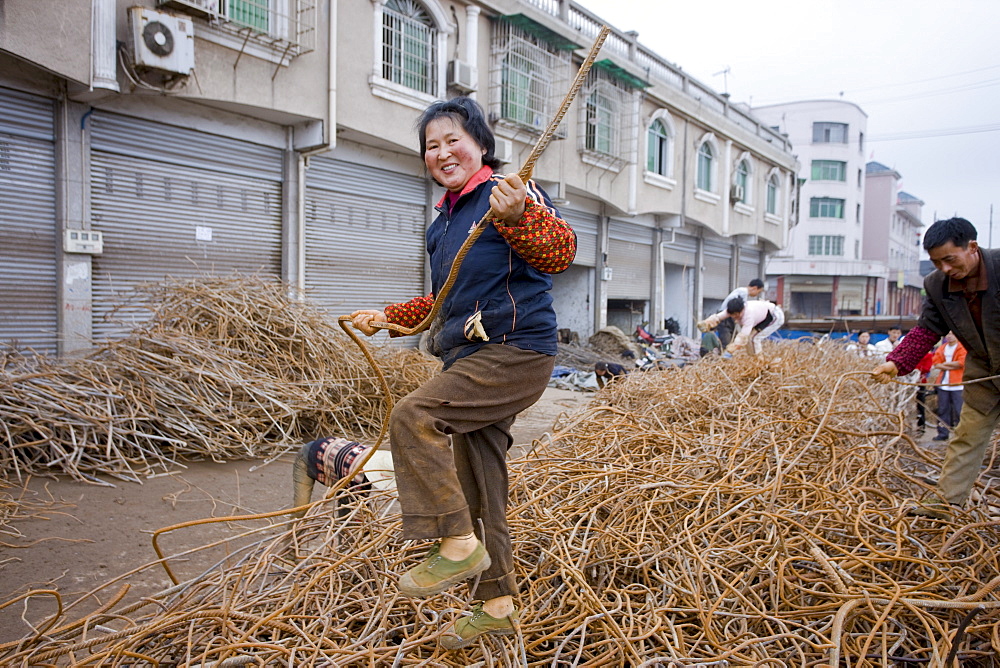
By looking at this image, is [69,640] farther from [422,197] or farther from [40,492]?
[422,197]

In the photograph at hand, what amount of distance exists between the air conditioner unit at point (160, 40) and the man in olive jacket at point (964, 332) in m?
7.53

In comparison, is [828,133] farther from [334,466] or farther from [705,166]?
[334,466]

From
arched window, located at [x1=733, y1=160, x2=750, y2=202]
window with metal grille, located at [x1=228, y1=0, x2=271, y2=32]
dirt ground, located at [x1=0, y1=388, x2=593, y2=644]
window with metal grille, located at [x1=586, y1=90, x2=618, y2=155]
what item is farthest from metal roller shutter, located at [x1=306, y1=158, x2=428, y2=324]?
arched window, located at [x1=733, y1=160, x2=750, y2=202]

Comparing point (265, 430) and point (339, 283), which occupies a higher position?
point (339, 283)

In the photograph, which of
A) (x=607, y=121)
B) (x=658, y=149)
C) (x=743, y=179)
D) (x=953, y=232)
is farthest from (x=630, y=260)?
(x=953, y=232)

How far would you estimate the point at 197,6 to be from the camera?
24.9 feet

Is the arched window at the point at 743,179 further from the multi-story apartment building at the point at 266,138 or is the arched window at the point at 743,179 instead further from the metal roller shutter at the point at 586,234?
the metal roller shutter at the point at 586,234

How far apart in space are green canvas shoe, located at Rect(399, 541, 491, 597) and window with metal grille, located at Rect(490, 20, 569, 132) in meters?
11.8

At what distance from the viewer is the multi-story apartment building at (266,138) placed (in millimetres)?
6969

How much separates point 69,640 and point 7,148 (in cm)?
670

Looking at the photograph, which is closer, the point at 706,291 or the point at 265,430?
the point at 265,430

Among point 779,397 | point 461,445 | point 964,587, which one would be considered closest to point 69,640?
point 461,445

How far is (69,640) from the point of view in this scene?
84.1 inches

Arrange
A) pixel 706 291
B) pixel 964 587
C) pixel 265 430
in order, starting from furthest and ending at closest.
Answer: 1. pixel 706 291
2. pixel 265 430
3. pixel 964 587
